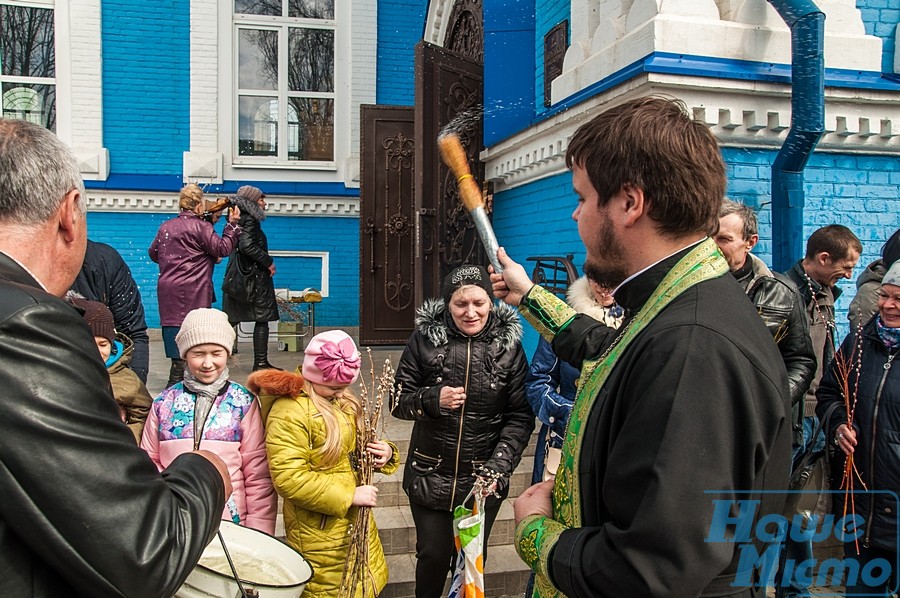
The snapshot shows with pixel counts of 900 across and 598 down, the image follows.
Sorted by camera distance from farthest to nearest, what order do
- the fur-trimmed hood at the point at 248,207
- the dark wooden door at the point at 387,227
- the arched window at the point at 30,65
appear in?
the arched window at the point at 30,65, the dark wooden door at the point at 387,227, the fur-trimmed hood at the point at 248,207

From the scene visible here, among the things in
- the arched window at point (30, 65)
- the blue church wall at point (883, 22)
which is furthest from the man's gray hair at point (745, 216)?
the arched window at point (30, 65)

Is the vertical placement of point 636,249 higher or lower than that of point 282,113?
lower

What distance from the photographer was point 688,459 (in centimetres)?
118

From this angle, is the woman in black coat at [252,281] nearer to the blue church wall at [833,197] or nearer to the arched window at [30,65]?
the blue church wall at [833,197]

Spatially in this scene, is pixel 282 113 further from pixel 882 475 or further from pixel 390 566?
pixel 882 475

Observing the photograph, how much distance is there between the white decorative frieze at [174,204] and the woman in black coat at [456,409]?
26.3ft

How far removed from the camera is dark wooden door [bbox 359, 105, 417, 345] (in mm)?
8312

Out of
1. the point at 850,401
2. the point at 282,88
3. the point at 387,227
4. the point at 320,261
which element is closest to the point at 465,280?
the point at 850,401

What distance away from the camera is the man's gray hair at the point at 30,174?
126 centimetres

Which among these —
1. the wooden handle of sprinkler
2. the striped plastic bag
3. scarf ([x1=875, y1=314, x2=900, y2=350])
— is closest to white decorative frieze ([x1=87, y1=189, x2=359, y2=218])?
scarf ([x1=875, y1=314, x2=900, y2=350])

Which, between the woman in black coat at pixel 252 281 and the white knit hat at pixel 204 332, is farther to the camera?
→ the woman in black coat at pixel 252 281

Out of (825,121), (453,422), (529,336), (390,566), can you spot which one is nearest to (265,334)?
(529,336)

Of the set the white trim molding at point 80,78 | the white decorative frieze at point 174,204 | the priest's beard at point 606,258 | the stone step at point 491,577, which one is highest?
the white trim molding at point 80,78

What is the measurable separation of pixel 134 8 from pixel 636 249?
11.2m
